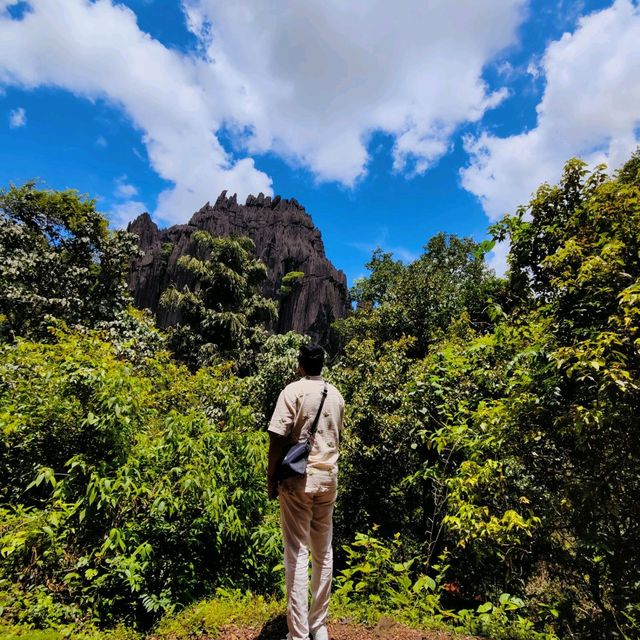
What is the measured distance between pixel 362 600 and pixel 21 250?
1317 cm

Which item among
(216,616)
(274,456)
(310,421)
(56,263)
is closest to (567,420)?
(310,421)

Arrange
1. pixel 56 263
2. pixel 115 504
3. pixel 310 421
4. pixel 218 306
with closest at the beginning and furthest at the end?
1. pixel 310 421
2. pixel 115 504
3. pixel 56 263
4. pixel 218 306

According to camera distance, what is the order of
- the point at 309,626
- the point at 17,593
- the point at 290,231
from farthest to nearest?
the point at 290,231, the point at 17,593, the point at 309,626

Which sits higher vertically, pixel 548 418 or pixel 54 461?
pixel 548 418

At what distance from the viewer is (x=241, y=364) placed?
1662 cm

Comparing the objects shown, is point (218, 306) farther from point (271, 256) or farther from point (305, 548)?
point (271, 256)

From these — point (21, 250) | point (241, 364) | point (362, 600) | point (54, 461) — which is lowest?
point (362, 600)

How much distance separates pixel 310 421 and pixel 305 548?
79 centimetres

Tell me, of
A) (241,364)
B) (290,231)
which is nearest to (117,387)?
(241,364)

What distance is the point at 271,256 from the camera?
52.7 m

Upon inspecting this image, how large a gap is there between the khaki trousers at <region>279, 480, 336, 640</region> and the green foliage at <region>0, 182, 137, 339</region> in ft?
36.6

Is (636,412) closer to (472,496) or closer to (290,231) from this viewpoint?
(472,496)

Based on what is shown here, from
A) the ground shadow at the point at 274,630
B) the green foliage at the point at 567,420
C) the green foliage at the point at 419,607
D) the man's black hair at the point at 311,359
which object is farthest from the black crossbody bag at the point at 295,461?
the green foliage at the point at 419,607

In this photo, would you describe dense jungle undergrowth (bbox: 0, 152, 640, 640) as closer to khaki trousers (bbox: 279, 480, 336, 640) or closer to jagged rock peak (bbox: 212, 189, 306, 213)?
khaki trousers (bbox: 279, 480, 336, 640)
